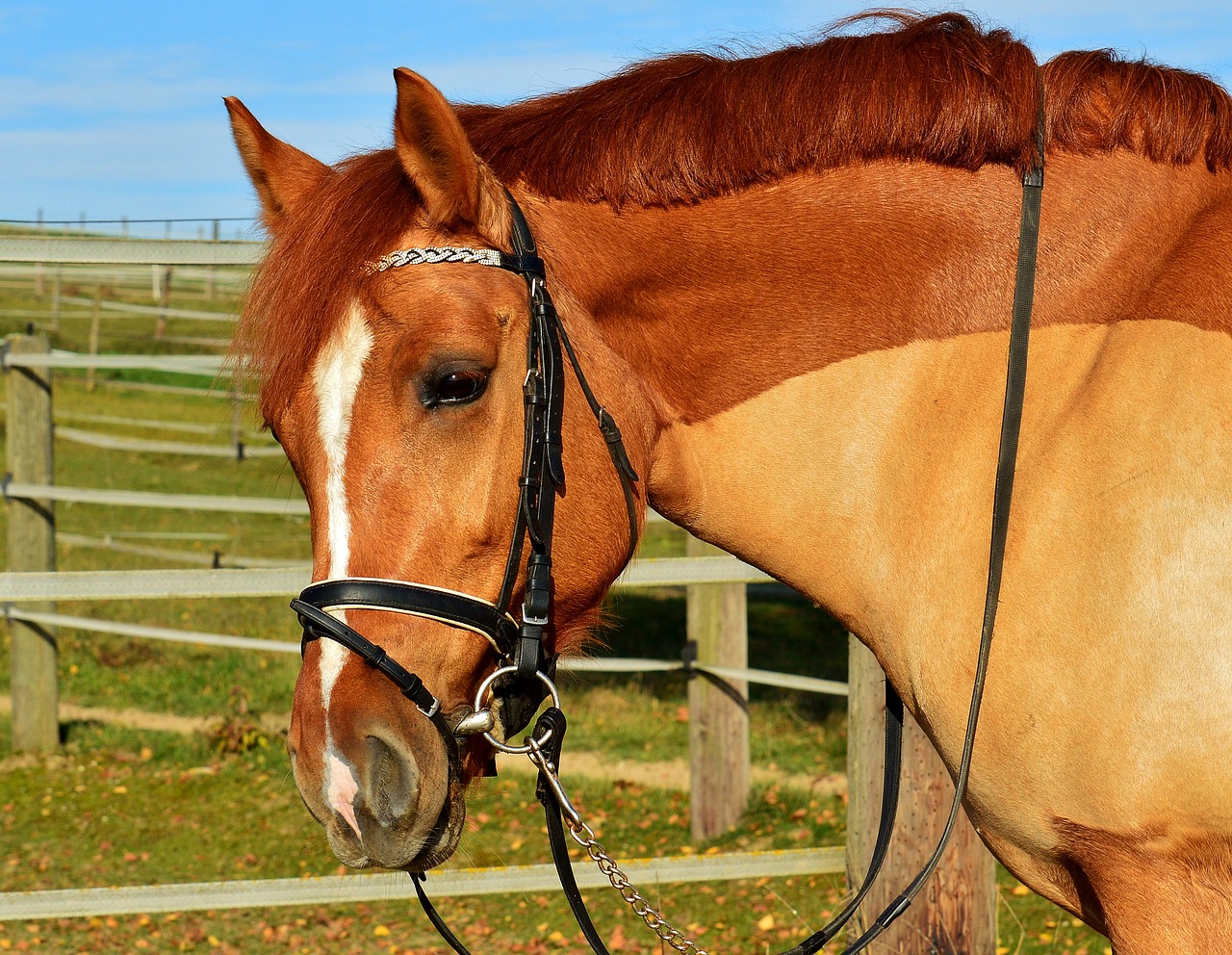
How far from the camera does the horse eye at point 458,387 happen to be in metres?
1.83

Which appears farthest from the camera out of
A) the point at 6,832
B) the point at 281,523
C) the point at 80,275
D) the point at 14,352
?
the point at 80,275

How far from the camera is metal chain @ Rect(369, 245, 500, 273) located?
1.87m

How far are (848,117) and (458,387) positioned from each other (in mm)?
858

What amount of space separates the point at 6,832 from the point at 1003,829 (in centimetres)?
513

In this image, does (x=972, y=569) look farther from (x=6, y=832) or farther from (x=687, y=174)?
(x=6, y=832)

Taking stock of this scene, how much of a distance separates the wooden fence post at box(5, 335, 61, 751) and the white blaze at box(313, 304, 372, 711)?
14.9ft

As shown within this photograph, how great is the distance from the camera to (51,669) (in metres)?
6.15

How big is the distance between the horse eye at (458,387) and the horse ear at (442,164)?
26 cm

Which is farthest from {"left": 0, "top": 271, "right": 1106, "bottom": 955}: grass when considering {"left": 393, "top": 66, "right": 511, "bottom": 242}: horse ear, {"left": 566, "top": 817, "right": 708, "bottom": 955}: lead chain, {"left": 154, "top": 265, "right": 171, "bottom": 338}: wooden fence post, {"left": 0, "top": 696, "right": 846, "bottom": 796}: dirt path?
{"left": 154, "top": 265, "right": 171, "bottom": 338}: wooden fence post

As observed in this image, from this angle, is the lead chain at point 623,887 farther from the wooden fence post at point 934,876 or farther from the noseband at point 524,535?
the wooden fence post at point 934,876

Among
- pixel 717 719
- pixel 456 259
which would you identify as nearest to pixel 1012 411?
pixel 456 259

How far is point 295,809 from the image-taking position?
224 inches

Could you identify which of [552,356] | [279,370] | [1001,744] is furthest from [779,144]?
[1001,744]

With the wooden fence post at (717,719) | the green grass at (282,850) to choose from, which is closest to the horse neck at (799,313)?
the green grass at (282,850)
